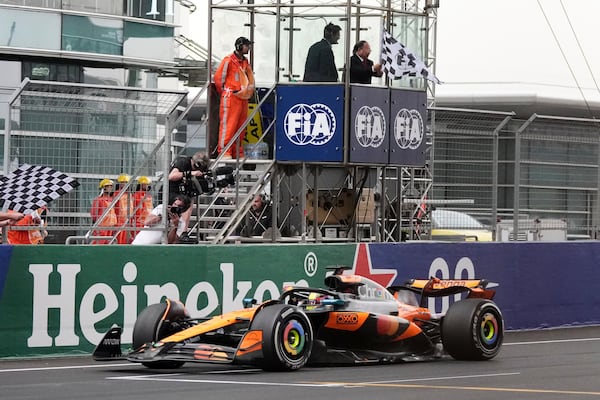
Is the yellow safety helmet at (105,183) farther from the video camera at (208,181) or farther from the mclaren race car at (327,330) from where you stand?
the mclaren race car at (327,330)

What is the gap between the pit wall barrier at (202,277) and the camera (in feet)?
47.6

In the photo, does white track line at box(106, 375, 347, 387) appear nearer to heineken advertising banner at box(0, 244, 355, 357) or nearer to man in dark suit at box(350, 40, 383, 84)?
heineken advertising banner at box(0, 244, 355, 357)

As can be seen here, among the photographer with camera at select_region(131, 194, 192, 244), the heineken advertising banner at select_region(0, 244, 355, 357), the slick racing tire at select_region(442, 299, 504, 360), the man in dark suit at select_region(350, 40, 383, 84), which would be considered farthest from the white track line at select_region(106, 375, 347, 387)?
the man in dark suit at select_region(350, 40, 383, 84)

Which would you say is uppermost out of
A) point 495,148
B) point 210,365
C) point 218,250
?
point 495,148

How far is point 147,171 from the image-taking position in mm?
16047

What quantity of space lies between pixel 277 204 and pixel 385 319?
20.0 ft

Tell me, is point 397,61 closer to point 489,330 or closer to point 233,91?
point 233,91

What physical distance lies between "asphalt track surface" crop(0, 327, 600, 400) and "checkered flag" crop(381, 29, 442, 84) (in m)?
5.78

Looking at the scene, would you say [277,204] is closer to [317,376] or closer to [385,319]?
[385,319]

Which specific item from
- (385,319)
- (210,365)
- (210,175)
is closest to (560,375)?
(385,319)

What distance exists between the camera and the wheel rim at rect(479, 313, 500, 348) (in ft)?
46.7

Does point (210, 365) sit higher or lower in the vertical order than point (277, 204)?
lower

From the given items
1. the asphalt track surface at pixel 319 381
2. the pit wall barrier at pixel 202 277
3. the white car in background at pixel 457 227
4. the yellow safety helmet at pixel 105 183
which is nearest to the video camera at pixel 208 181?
the pit wall barrier at pixel 202 277

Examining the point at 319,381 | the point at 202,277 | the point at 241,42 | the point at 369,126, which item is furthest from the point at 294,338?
the point at 369,126
